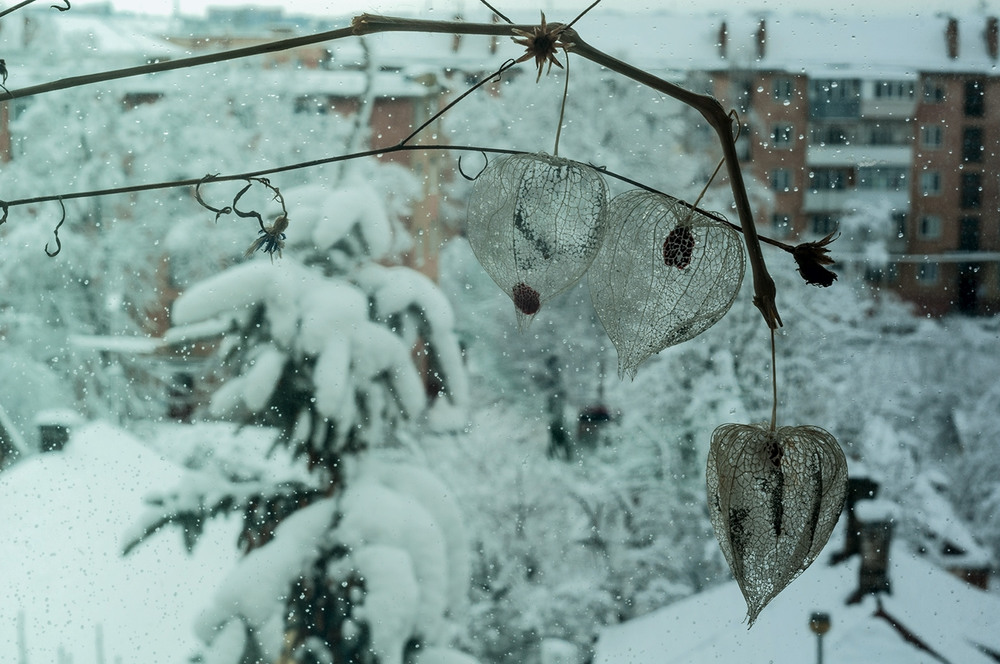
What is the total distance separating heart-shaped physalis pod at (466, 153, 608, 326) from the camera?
33 centimetres

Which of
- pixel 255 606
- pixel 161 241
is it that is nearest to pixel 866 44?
pixel 161 241

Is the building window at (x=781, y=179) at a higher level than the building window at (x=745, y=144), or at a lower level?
lower

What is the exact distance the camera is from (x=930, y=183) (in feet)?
3.58

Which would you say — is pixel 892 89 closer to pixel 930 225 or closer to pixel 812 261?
pixel 930 225

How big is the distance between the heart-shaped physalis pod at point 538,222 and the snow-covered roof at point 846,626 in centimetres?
92

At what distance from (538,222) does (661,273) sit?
0.17 ft

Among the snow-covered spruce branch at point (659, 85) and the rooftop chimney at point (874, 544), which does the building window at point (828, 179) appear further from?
the snow-covered spruce branch at point (659, 85)

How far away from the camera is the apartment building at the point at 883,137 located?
107 cm

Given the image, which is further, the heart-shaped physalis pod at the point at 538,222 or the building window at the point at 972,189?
the building window at the point at 972,189

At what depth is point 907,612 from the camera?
3.71 feet

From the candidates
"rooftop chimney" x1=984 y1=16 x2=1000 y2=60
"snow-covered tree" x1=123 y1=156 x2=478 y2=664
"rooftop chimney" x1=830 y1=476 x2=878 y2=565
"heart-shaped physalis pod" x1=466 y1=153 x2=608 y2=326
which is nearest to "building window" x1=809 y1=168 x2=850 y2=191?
"rooftop chimney" x1=984 y1=16 x2=1000 y2=60

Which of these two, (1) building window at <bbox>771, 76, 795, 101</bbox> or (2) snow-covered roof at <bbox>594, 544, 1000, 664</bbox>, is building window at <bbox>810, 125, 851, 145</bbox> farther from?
(2) snow-covered roof at <bbox>594, 544, 1000, 664</bbox>

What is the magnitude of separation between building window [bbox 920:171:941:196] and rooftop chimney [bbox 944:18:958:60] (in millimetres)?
147

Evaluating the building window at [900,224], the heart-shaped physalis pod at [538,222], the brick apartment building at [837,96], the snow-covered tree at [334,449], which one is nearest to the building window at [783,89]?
the brick apartment building at [837,96]
